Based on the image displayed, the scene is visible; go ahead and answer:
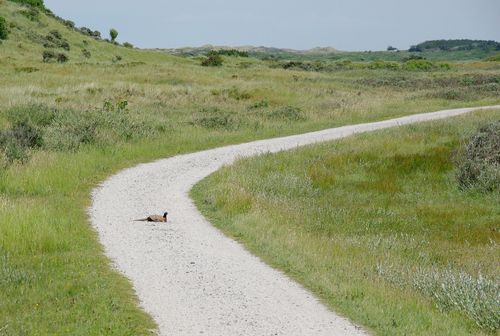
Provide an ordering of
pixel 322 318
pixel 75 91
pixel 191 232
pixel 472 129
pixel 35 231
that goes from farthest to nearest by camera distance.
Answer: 1. pixel 75 91
2. pixel 472 129
3. pixel 191 232
4. pixel 35 231
5. pixel 322 318

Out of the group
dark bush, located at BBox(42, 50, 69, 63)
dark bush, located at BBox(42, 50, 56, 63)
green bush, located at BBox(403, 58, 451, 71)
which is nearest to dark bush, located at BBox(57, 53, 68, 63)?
dark bush, located at BBox(42, 50, 69, 63)

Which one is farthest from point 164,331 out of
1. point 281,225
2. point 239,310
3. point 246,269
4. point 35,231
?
point 281,225

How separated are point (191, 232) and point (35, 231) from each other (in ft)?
11.0

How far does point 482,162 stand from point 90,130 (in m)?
15.7

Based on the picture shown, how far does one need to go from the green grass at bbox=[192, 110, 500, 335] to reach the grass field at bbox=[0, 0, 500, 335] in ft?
11.1

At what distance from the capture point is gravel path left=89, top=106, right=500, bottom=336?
830 centimetres

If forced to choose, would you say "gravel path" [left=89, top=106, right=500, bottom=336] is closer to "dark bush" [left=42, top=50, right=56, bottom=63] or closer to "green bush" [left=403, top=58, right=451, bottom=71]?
"dark bush" [left=42, top=50, right=56, bottom=63]

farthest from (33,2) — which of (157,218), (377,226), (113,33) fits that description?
(377,226)

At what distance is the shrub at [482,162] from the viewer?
21048mm

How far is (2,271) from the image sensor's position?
9844 millimetres

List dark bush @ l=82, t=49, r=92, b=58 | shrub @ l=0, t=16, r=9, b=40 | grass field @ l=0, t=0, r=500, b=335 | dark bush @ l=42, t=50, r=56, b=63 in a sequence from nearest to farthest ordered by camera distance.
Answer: grass field @ l=0, t=0, r=500, b=335 < dark bush @ l=42, t=50, r=56, b=63 < shrub @ l=0, t=16, r=9, b=40 < dark bush @ l=82, t=49, r=92, b=58

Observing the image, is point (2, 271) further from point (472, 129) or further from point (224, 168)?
point (472, 129)

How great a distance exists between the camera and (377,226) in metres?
16.6

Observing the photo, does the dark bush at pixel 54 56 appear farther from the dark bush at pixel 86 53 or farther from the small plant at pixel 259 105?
the small plant at pixel 259 105
